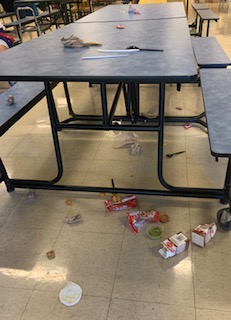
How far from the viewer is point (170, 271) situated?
138 cm

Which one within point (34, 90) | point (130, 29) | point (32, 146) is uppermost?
point (130, 29)

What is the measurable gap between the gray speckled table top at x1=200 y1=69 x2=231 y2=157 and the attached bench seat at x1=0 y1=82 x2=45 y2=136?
3.57 feet

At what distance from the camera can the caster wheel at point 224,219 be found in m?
1.52

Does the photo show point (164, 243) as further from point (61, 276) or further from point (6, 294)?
point (6, 294)

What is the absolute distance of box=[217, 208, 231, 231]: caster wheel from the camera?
152cm

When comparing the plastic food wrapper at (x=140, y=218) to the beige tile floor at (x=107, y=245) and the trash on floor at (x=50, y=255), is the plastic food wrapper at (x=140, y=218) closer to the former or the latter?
the beige tile floor at (x=107, y=245)

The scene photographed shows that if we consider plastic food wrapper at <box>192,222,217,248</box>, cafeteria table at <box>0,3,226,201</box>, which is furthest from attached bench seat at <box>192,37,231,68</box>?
plastic food wrapper at <box>192,222,217,248</box>

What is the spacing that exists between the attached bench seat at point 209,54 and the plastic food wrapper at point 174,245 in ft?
4.33

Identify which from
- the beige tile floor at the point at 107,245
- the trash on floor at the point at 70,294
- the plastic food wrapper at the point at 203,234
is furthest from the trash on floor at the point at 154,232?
the trash on floor at the point at 70,294

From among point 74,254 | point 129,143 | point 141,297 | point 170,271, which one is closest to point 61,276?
point 74,254

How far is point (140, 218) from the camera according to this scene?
165cm

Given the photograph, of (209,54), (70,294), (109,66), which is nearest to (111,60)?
(109,66)

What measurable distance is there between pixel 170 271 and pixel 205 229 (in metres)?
0.28

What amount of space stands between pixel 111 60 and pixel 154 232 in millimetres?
940
